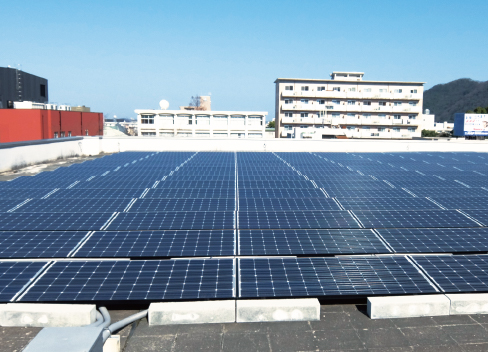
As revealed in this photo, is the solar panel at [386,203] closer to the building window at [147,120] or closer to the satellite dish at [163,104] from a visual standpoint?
the satellite dish at [163,104]

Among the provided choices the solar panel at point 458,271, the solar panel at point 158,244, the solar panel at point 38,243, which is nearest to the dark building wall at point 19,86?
the solar panel at point 38,243

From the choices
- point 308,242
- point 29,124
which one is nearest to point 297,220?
point 308,242

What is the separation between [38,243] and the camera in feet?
29.3

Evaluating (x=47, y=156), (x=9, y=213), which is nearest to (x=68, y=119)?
(x=47, y=156)

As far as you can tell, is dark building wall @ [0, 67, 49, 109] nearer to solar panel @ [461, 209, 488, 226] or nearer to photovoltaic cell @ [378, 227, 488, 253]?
photovoltaic cell @ [378, 227, 488, 253]

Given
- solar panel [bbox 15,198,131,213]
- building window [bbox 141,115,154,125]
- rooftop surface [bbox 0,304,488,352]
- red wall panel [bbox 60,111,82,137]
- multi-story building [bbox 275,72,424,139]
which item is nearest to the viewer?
rooftop surface [bbox 0,304,488,352]

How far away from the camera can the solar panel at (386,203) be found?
40.2ft

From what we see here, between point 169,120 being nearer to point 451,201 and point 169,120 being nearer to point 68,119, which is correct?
point 68,119

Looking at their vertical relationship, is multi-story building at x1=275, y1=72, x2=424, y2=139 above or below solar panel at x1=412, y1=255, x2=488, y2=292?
above

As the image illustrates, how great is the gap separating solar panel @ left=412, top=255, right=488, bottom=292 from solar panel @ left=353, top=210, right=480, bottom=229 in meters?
2.02

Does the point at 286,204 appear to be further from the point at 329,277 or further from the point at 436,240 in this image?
the point at 329,277

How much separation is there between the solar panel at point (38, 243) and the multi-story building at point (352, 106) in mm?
76385

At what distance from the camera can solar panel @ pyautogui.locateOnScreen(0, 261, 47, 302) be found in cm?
698

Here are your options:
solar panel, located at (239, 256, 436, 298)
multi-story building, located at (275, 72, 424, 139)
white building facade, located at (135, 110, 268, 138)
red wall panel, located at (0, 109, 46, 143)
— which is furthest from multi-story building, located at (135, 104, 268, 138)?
solar panel, located at (239, 256, 436, 298)
